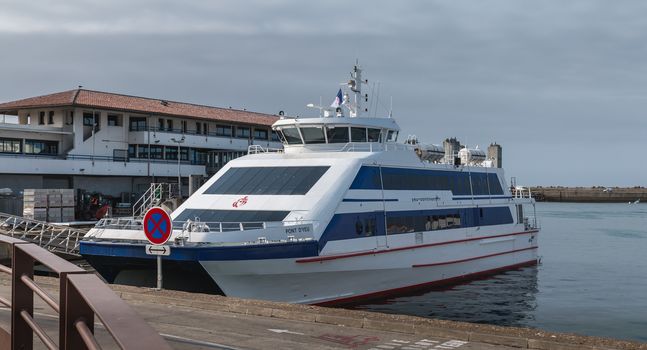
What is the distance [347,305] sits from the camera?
1981 cm

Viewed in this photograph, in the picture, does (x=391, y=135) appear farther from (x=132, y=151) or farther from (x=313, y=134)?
(x=132, y=151)

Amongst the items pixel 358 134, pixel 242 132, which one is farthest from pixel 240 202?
pixel 242 132

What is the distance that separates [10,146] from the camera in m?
39.9

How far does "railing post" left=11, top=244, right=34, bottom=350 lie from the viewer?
4133 millimetres

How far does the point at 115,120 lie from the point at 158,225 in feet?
112

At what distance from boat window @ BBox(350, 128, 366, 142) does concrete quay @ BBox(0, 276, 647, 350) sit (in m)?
12.1

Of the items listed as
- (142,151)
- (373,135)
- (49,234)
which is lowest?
(49,234)

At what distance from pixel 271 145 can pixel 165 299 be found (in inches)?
1752

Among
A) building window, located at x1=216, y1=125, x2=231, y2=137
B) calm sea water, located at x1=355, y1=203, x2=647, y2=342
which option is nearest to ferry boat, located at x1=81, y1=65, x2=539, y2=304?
calm sea water, located at x1=355, y1=203, x2=647, y2=342

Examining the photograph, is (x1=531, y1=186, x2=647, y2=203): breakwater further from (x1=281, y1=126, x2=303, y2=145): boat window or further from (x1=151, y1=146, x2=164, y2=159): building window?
(x1=281, y1=126, x2=303, y2=145): boat window

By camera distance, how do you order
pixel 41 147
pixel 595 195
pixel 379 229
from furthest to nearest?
pixel 595 195, pixel 41 147, pixel 379 229

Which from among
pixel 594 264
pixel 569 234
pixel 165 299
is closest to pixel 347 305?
pixel 165 299

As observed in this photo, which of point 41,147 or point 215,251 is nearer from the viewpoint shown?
point 215,251

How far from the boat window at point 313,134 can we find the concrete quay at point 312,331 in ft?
39.2
